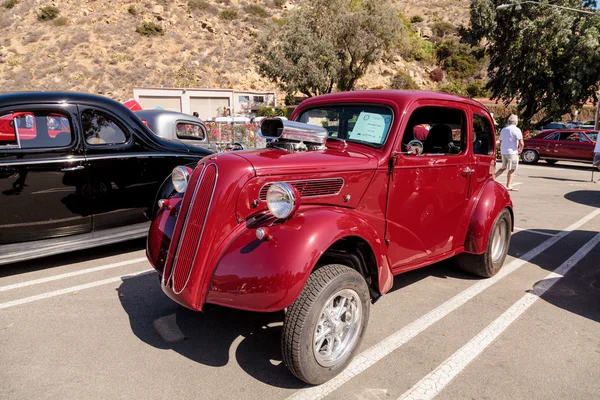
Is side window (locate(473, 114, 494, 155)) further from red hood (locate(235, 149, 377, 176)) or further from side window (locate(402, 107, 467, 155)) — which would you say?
red hood (locate(235, 149, 377, 176))

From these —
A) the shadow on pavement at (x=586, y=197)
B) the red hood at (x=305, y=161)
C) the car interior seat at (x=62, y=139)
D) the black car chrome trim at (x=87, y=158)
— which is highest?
the car interior seat at (x=62, y=139)

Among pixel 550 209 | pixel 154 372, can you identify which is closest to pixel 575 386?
pixel 154 372

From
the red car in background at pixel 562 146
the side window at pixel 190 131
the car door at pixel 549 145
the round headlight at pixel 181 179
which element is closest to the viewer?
the round headlight at pixel 181 179

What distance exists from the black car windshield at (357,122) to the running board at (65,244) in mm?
2706

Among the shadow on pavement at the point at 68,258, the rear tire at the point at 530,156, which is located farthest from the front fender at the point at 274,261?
the rear tire at the point at 530,156

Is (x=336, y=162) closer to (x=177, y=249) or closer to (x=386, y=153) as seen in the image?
(x=386, y=153)

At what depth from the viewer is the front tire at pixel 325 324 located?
2469mm

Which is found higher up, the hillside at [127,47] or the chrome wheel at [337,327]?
the hillside at [127,47]

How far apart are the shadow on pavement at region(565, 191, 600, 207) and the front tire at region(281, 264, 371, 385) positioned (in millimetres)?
8701

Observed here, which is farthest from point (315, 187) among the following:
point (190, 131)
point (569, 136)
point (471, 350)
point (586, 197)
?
point (569, 136)

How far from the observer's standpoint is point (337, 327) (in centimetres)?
274

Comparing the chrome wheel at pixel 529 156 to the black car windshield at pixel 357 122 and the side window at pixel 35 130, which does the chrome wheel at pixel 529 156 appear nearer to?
the black car windshield at pixel 357 122

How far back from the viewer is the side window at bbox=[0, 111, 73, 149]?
4.28 metres

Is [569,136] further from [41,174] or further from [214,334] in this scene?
[41,174]
